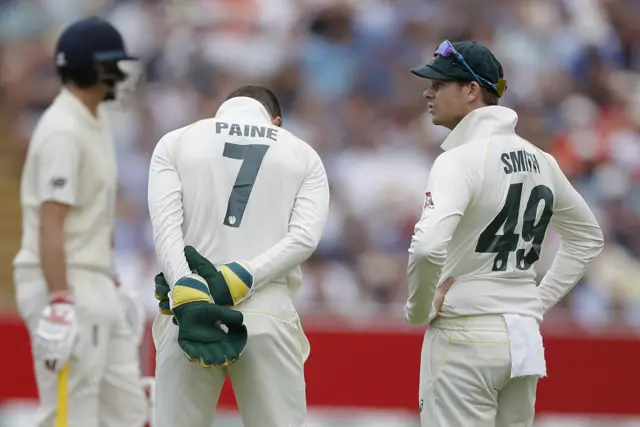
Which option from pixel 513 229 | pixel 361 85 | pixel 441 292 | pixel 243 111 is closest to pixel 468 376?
pixel 441 292

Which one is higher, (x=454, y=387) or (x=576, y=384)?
(x=454, y=387)

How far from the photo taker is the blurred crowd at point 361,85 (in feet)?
32.3

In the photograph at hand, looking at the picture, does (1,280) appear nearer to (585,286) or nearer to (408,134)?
(408,134)

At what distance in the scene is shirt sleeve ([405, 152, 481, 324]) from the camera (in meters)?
4.48

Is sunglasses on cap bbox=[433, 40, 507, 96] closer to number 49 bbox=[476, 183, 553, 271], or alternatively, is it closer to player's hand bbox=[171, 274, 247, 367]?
number 49 bbox=[476, 183, 553, 271]

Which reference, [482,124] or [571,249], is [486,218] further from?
[571,249]

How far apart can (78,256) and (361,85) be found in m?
5.21

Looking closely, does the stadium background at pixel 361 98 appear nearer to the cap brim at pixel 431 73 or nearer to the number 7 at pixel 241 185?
the cap brim at pixel 431 73

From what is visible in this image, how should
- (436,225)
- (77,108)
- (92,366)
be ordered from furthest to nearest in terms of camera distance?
(77,108) < (92,366) < (436,225)

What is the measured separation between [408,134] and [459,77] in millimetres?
5501

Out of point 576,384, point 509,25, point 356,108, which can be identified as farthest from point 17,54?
point 576,384

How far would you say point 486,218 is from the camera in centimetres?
470

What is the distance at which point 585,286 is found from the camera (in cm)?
938

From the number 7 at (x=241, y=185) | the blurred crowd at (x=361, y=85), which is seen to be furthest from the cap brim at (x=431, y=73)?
the blurred crowd at (x=361, y=85)
